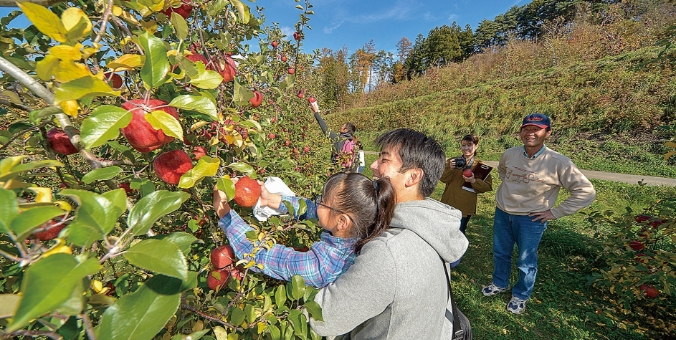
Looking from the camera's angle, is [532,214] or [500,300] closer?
[532,214]

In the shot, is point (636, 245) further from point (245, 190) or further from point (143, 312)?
point (143, 312)

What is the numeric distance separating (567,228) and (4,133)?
498cm

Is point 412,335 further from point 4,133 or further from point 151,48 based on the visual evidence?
point 4,133

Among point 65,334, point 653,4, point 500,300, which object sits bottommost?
point 500,300

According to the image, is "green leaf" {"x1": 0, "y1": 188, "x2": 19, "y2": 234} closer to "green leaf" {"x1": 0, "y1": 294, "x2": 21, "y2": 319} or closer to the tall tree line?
"green leaf" {"x1": 0, "y1": 294, "x2": 21, "y2": 319}

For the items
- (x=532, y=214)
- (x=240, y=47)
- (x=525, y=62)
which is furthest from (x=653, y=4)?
(x=240, y=47)

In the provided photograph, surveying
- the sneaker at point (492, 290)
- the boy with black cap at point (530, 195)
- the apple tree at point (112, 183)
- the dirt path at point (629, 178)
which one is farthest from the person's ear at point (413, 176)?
the dirt path at point (629, 178)

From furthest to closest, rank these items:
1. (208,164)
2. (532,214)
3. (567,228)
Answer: (567,228) → (532,214) → (208,164)

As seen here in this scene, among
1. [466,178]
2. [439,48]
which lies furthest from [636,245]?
[439,48]

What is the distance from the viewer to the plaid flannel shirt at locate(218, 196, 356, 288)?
966 millimetres

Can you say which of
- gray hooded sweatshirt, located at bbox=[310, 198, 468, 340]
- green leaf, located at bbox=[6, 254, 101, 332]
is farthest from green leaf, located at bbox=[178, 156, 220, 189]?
gray hooded sweatshirt, located at bbox=[310, 198, 468, 340]

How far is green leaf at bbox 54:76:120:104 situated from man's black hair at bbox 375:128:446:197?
97 centimetres

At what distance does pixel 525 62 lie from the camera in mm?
13594

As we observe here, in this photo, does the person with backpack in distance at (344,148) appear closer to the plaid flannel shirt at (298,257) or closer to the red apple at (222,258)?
the plaid flannel shirt at (298,257)
